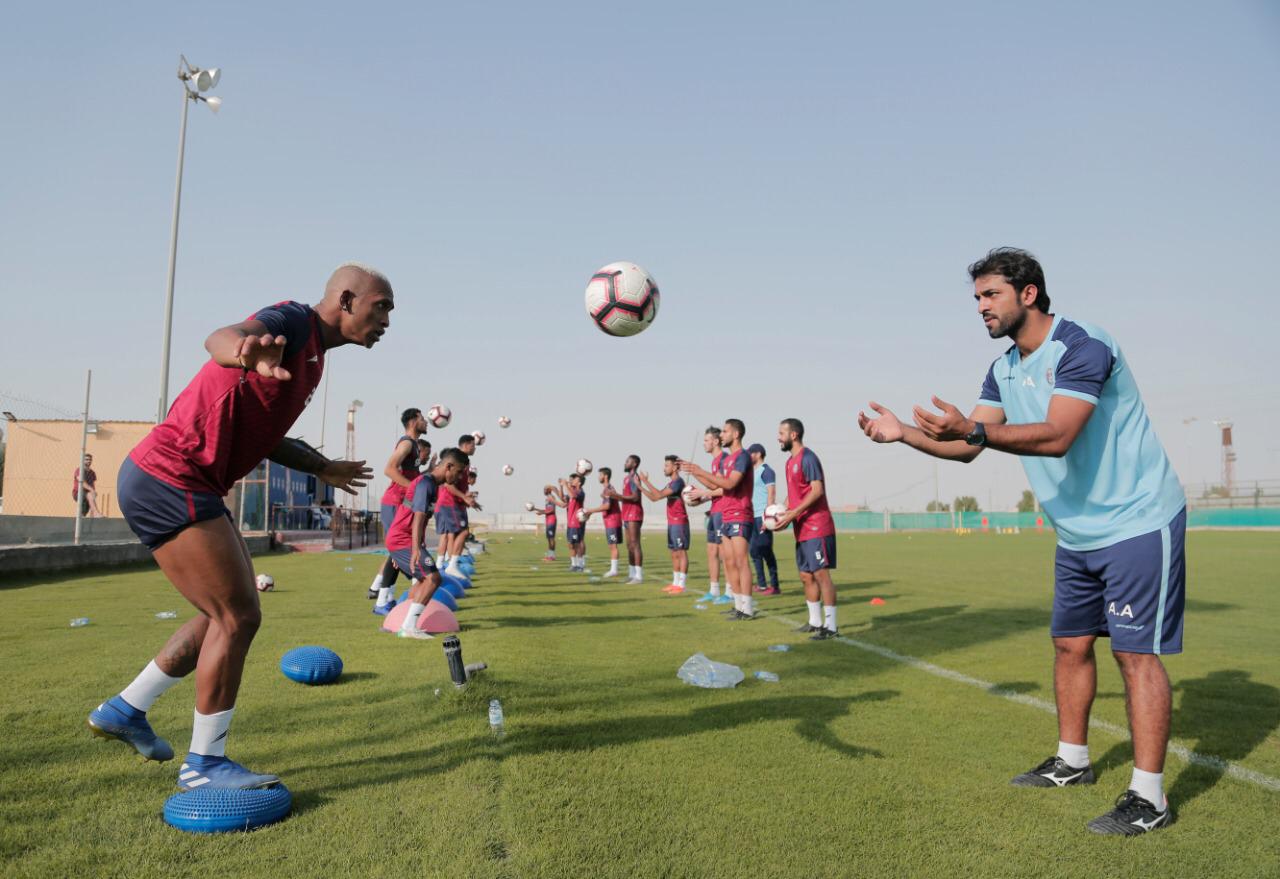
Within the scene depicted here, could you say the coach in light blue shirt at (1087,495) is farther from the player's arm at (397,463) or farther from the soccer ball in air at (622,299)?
the player's arm at (397,463)

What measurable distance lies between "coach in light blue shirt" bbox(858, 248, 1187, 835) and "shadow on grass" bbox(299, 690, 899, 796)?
118 centimetres

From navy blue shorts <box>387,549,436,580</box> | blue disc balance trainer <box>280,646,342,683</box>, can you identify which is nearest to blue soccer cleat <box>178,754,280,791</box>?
blue disc balance trainer <box>280,646,342,683</box>

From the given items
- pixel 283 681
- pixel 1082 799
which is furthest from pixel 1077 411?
pixel 283 681

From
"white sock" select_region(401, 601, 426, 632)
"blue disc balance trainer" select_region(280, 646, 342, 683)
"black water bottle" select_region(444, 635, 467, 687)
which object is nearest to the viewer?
"black water bottle" select_region(444, 635, 467, 687)

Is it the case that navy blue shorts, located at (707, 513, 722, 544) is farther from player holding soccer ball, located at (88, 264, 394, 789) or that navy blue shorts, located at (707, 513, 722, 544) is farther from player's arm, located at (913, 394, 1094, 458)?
player holding soccer ball, located at (88, 264, 394, 789)

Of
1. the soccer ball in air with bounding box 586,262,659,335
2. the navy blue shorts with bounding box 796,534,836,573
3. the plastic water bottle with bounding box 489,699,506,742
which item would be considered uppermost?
the soccer ball in air with bounding box 586,262,659,335

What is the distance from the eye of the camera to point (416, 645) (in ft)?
24.1

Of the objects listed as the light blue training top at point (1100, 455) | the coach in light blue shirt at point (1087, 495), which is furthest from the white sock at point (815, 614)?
the light blue training top at point (1100, 455)

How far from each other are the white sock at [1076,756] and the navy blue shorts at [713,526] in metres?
7.69

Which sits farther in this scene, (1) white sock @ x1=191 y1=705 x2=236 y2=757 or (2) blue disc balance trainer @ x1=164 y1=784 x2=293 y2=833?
(1) white sock @ x1=191 y1=705 x2=236 y2=757

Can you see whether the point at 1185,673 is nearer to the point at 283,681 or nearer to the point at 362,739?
the point at 362,739

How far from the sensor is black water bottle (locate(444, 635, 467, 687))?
5168 mm

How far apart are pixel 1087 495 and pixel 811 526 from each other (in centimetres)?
523

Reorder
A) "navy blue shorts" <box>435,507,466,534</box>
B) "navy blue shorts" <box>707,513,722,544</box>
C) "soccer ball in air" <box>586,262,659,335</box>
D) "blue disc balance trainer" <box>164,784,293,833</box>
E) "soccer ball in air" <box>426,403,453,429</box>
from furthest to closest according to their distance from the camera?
"soccer ball in air" <box>426,403,453,429</box> → "navy blue shorts" <box>435,507,466,534</box> → "navy blue shorts" <box>707,513,722,544</box> → "soccer ball in air" <box>586,262,659,335</box> → "blue disc balance trainer" <box>164,784,293,833</box>
